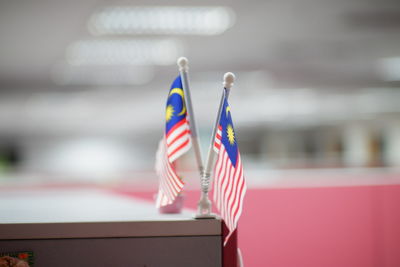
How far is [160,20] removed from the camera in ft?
14.7

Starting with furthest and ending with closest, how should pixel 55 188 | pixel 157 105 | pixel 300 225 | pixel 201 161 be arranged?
pixel 157 105 → pixel 55 188 → pixel 300 225 → pixel 201 161

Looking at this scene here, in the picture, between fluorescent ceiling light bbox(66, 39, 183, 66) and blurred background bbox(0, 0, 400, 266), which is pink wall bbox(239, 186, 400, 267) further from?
fluorescent ceiling light bbox(66, 39, 183, 66)

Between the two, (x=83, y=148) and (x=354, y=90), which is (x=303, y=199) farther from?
(x=83, y=148)

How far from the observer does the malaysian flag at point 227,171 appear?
4.41 feet

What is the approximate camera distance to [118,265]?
1316 millimetres

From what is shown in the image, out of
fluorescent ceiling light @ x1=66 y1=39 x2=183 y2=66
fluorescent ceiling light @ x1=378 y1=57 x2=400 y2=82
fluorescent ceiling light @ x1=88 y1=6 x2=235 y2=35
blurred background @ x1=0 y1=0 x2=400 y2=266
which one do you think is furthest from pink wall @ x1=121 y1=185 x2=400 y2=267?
fluorescent ceiling light @ x1=378 y1=57 x2=400 y2=82

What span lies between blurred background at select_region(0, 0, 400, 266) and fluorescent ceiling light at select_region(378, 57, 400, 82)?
0.03 meters

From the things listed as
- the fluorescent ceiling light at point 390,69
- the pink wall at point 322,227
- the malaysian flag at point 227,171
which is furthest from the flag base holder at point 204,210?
the fluorescent ceiling light at point 390,69

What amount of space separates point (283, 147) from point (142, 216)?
35.9 ft

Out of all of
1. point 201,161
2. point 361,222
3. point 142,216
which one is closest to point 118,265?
point 142,216

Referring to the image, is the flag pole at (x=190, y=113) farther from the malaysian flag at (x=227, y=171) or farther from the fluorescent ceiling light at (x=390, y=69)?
the fluorescent ceiling light at (x=390, y=69)

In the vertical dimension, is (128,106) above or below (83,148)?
above

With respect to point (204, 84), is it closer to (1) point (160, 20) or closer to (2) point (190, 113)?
(1) point (160, 20)

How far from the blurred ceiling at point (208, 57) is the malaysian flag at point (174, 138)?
2.83 metres
